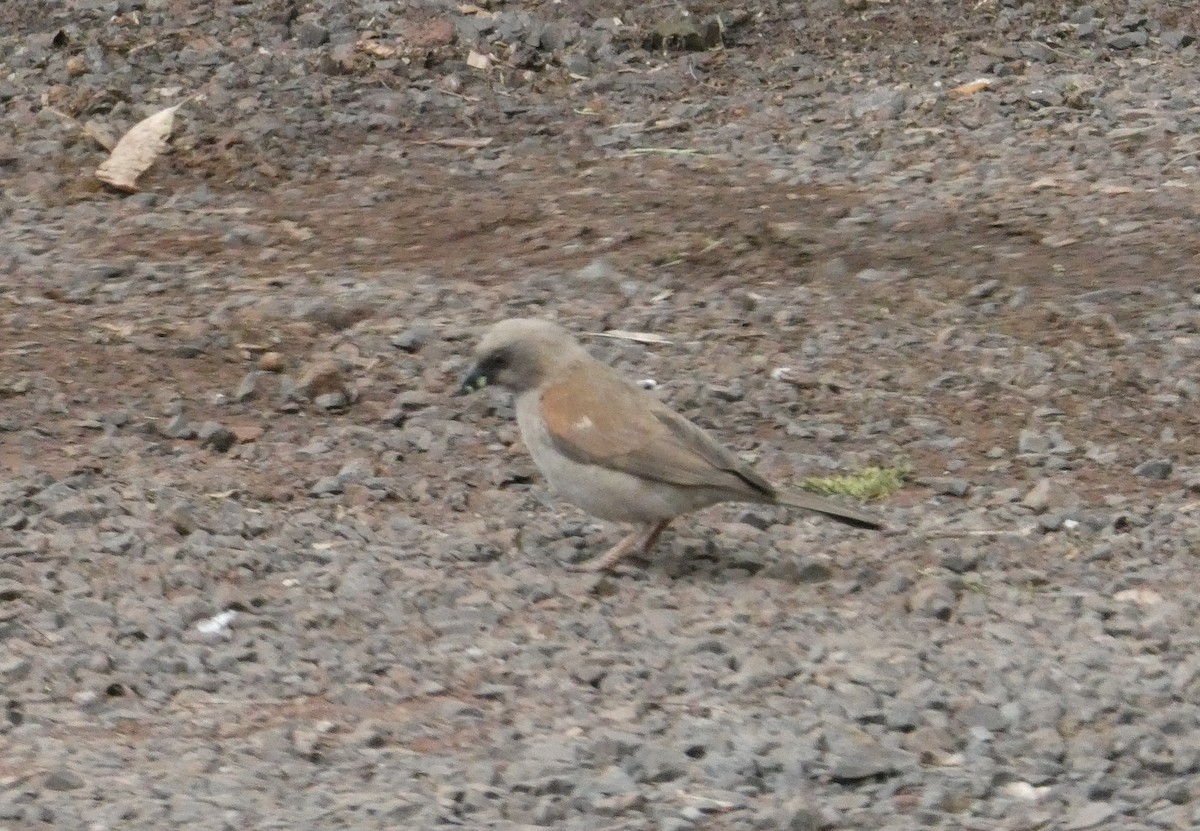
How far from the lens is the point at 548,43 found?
509 inches

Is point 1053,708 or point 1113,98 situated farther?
point 1113,98

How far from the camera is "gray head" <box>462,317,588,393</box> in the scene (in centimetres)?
677

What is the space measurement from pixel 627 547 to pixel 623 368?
176 cm

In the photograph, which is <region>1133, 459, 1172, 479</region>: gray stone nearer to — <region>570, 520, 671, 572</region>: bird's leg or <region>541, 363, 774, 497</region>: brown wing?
<region>541, 363, 774, 497</region>: brown wing

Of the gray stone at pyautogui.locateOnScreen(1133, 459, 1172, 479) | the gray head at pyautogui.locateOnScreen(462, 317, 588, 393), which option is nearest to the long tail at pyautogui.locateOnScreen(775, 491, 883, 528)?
Answer: the gray head at pyautogui.locateOnScreen(462, 317, 588, 393)

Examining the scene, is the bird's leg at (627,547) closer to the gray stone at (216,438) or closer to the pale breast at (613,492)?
the pale breast at (613,492)

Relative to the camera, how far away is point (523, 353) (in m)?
6.77

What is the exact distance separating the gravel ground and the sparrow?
213 mm

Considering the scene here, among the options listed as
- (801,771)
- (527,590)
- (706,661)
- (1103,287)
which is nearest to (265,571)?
(527,590)

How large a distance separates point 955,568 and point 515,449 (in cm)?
187

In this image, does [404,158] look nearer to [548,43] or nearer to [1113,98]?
[548,43]

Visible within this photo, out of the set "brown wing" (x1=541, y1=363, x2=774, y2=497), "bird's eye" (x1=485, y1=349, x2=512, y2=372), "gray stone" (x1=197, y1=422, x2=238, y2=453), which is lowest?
"gray stone" (x1=197, y1=422, x2=238, y2=453)

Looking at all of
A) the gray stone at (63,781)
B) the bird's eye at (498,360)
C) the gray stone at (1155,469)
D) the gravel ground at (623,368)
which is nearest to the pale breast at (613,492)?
the gravel ground at (623,368)

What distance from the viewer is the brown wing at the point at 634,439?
6.38m
